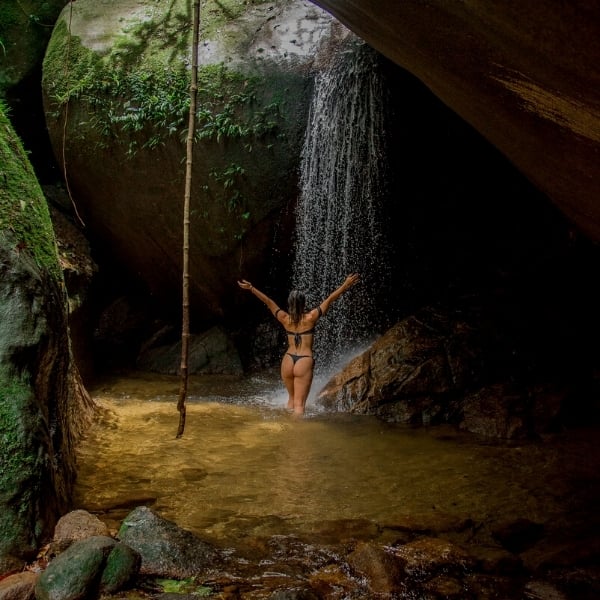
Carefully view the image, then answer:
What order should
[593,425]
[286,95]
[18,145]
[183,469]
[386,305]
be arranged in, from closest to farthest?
[183,469] → [18,145] → [593,425] → [286,95] → [386,305]

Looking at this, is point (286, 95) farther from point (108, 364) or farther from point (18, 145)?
point (108, 364)

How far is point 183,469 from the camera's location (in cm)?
473

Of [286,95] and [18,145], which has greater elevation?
[286,95]

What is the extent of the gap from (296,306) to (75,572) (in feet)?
16.5

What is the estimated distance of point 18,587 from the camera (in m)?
2.64

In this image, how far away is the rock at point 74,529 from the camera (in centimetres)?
306

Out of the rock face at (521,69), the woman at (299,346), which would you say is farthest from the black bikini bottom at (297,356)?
the rock face at (521,69)

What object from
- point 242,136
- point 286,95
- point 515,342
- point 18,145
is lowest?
point 515,342

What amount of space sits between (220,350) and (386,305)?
3.34 m

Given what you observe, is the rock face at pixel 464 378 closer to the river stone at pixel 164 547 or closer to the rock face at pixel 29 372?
the rock face at pixel 29 372

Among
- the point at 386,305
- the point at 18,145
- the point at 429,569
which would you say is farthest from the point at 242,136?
the point at 429,569

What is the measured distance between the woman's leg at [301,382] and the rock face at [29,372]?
3.06 m

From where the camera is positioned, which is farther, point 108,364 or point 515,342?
point 108,364

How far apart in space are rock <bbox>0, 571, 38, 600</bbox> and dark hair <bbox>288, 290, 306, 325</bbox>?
5.03 m
